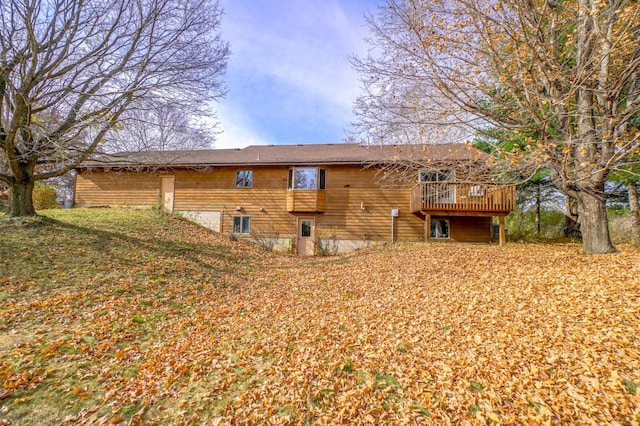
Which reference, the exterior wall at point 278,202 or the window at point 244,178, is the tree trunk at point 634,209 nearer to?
the exterior wall at point 278,202

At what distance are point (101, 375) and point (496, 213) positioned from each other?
13.5m

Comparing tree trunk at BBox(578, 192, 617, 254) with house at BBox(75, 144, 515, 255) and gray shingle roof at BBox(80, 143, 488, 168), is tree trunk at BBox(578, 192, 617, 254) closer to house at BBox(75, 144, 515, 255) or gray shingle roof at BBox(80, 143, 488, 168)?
house at BBox(75, 144, 515, 255)

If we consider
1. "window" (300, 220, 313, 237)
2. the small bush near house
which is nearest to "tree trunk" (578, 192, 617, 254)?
"window" (300, 220, 313, 237)

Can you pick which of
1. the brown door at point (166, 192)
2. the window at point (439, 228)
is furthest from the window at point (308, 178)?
the brown door at point (166, 192)

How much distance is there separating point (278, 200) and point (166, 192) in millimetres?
6571

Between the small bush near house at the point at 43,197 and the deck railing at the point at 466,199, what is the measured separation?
20461 millimetres

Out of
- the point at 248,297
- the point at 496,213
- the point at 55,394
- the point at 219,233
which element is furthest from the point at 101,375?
the point at 496,213

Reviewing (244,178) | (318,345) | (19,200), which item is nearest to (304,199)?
(244,178)

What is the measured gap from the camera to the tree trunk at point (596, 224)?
7359 millimetres

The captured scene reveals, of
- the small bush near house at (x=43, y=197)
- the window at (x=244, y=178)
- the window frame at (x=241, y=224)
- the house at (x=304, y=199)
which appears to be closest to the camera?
the house at (x=304, y=199)

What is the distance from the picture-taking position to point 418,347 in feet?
12.6

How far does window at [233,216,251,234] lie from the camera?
15.5 metres

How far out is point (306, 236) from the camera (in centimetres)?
1488

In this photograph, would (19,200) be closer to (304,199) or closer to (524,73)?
(304,199)
